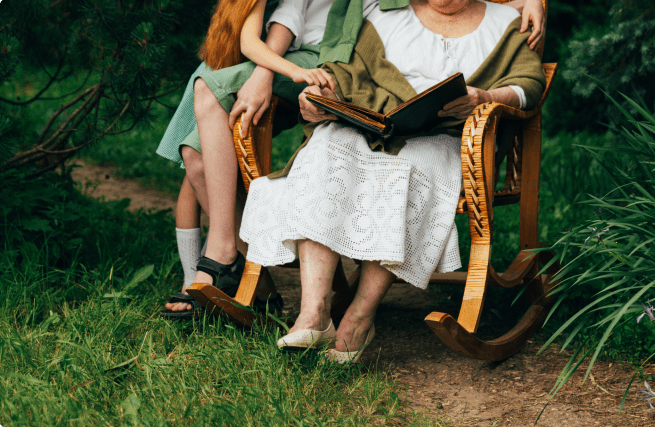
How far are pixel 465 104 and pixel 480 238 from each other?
42 centimetres

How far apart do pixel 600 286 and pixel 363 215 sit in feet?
3.39

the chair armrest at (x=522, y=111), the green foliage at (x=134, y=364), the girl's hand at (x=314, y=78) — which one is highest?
the chair armrest at (x=522, y=111)

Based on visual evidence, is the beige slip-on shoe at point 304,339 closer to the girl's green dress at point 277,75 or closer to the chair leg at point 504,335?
the chair leg at point 504,335

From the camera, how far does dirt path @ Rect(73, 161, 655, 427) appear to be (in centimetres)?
168

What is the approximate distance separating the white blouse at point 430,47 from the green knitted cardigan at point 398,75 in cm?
4

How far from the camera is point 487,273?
5.95 feet

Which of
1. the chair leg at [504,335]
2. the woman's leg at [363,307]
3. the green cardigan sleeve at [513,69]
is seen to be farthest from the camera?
the green cardigan sleeve at [513,69]

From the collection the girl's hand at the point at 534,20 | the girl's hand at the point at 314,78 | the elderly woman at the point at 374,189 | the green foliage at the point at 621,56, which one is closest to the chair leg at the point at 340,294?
the elderly woman at the point at 374,189

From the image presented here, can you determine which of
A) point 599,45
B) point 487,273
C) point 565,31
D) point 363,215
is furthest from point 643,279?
point 565,31

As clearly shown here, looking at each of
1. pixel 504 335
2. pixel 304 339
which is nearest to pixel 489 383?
pixel 504 335

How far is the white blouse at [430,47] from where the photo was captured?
212cm

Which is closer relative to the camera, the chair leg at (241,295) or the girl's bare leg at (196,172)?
the chair leg at (241,295)

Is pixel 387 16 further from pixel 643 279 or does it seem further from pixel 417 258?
pixel 643 279

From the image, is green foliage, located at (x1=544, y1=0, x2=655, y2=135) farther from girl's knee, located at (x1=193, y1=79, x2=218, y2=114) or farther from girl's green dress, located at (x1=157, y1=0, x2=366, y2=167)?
girl's knee, located at (x1=193, y1=79, x2=218, y2=114)
